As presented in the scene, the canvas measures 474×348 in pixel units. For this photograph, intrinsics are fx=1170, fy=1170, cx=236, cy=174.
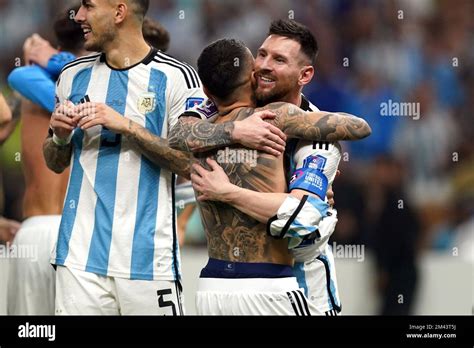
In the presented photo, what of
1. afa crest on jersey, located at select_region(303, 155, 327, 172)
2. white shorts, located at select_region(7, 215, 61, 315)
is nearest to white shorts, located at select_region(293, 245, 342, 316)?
afa crest on jersey, located at select_region(303, 155, 327, 172)

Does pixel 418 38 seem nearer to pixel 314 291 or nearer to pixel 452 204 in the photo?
pixel 452 204

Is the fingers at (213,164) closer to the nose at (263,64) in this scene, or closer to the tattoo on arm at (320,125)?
the tattoo on arm at (320,125)

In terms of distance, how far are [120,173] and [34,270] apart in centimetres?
121

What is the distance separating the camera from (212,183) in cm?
461

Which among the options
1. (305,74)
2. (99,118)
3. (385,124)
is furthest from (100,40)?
(385,124)

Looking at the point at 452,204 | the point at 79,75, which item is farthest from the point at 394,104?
the point at 79,75

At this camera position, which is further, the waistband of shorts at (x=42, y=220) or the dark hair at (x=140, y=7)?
the waistband of shorts at (x=42, y=220)

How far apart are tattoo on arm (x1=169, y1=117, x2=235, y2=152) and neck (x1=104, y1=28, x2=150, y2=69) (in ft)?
1.77

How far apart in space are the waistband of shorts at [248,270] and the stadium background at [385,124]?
9.76ft

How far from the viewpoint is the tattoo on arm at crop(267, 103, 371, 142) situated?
15.0 ft

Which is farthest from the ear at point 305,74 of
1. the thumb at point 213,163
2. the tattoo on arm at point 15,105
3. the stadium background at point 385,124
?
the stadium background at point 385,124

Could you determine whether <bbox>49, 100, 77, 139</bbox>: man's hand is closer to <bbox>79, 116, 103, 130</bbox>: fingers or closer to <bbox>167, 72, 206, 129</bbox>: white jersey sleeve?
<bbox>79, 116, 103, 130</bbox>: fingers

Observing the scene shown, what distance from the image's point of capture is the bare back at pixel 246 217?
182 inches
